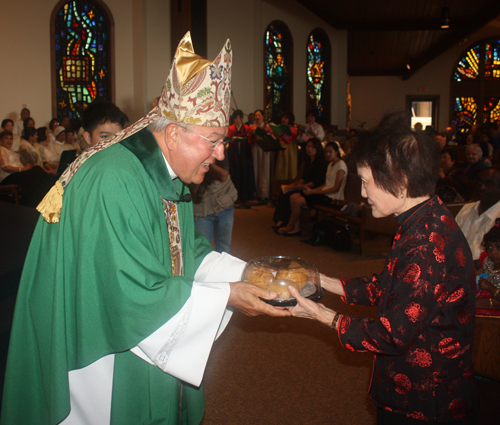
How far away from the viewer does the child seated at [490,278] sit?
7.45 ft

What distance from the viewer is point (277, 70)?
12.3 metres

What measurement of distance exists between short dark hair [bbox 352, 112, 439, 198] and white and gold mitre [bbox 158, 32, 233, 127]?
530 millimetres

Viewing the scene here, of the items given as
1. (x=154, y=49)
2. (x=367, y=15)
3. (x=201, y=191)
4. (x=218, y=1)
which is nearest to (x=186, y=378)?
(x=201, y=191)

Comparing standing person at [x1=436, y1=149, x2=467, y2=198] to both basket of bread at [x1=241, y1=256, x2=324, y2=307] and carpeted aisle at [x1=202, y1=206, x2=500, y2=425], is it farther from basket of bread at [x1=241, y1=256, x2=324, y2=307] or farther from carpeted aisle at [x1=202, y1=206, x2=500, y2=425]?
basket of bread at [x1=241, y1=256, x2=324, y2=307]

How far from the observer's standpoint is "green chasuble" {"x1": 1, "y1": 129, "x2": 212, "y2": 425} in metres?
1.37

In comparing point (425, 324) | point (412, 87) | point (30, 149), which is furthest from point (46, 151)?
point (412, 87)

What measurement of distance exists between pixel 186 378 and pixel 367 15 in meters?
13.2

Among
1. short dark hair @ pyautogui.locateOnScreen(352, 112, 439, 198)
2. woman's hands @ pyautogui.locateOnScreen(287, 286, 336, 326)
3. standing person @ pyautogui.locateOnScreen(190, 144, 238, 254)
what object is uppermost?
short dark hair @ pyautogui.locateOnScreen(352, 112, 439, 198)

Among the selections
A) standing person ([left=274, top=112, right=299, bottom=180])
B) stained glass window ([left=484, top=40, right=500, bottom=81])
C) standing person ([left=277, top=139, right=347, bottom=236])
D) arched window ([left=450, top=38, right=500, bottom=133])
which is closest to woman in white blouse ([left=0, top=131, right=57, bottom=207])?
standing person ([left=277, top=139, right=347, bottom=236])

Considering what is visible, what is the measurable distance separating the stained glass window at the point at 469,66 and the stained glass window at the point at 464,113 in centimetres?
81

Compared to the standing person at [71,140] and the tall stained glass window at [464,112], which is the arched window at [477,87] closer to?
the tall stained glass window at [464,112]

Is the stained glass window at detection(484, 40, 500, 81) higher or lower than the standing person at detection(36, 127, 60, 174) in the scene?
higher

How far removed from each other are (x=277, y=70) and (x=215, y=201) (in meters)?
9.28

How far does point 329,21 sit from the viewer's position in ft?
43.5
